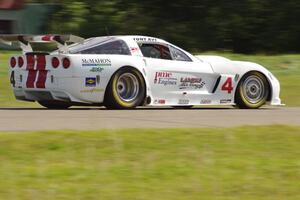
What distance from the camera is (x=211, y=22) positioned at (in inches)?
1189

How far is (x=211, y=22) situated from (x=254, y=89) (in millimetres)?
15916

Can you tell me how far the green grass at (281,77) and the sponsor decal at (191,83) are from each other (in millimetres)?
3420

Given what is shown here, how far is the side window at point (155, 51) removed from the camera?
45.0ft

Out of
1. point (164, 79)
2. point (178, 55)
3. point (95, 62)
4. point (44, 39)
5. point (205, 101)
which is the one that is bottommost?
point (205, 101)

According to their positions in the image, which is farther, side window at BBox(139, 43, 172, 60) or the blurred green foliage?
the blurred green foliage

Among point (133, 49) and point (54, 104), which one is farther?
point (54, 104)

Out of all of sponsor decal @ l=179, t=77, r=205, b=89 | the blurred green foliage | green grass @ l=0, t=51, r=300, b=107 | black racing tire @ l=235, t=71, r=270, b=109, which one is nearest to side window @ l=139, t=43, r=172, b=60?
sponsor decal @ l=179, t=77, r=205, b=89

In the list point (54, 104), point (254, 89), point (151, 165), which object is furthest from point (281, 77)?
point (151, 165)

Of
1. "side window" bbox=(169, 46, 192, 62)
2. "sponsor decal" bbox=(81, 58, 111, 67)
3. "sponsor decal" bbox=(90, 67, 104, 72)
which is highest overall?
"side window" bbox=(169, 46, 192, 62)

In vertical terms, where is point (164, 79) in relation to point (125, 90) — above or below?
above

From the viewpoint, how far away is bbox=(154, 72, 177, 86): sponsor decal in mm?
13516

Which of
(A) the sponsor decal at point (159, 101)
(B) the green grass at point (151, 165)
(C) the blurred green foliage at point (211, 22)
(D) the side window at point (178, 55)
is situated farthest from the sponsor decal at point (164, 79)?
(C) the blurred green foliage at point (211, 22)

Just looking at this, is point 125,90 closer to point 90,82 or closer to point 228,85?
point 90,82

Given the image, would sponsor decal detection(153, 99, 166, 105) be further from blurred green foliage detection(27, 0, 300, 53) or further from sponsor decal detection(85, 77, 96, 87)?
blurred green foliage detection(27, 0, 300, 53)
